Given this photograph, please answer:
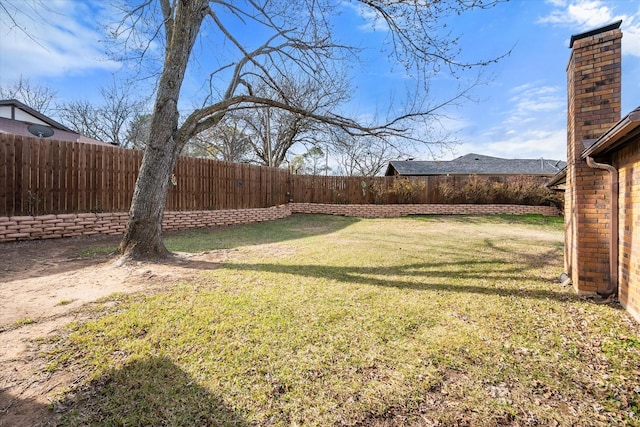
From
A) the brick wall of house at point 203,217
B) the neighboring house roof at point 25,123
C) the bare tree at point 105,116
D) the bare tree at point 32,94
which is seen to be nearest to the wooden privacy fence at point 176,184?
the brick wall of house at point 203,217

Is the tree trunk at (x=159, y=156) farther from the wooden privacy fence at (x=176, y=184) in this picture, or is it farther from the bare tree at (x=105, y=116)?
the bare tree at (x=105, y=116)

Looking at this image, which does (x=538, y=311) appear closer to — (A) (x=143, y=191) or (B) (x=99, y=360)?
(B) (x=99, y=360)

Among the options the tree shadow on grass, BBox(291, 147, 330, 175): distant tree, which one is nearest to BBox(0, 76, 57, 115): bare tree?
BBox(291, 147, 330, 175): distant tree

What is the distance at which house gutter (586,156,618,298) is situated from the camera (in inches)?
130

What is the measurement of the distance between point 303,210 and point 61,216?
980cm

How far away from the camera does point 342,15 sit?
5418 millimetres

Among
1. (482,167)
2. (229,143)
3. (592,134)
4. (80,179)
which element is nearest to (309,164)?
(229,143)

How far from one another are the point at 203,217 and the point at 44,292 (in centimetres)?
626

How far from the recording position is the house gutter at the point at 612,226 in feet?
10.9

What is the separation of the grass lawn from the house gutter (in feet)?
1.07

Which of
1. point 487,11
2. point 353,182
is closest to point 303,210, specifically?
point 353,182

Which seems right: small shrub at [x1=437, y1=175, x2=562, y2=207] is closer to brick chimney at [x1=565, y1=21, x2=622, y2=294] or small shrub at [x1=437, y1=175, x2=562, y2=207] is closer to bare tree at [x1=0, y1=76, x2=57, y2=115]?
brick chimney at [x1=565, y1=21, x2=622, y2=294]

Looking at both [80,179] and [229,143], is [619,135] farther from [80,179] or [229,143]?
[229,143]

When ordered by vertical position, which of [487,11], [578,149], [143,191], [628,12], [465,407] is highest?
[487,11]
